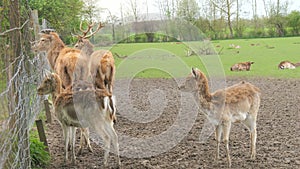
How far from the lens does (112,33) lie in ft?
75.7

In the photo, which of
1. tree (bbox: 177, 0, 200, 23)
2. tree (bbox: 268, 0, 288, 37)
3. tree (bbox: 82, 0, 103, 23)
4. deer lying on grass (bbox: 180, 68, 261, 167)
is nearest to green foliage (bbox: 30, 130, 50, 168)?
deer lying on grass (bbox: 180, 68, 261, 167)

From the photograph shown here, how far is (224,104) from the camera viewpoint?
17.2ft

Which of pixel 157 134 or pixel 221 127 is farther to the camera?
pixel 157 134

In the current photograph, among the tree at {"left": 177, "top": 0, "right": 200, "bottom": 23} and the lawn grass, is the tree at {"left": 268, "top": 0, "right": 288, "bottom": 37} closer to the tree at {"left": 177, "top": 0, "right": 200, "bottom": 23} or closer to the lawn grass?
the tree at {"left": 177, "top": 0, "right": 200, "bottom": 23}

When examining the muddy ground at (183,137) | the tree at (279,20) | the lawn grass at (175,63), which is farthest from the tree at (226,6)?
the muddy ground at (183,137)

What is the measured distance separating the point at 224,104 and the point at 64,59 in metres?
3.03

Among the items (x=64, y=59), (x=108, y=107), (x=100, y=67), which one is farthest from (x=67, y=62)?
(x=108, y=107)

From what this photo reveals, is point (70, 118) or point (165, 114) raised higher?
point (70, 118)

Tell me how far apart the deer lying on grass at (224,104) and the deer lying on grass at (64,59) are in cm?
221

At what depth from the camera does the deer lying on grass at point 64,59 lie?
22.8 feet

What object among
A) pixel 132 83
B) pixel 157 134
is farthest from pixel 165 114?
pixel 132 83

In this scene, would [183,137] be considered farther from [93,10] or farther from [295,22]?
[295,22]

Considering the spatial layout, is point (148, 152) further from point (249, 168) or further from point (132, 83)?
point (132, 83)

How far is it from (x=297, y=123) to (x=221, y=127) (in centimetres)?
242
